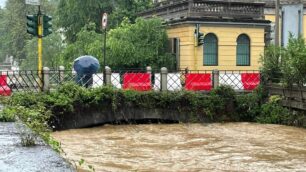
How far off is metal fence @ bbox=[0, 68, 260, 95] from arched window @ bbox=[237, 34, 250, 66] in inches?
248

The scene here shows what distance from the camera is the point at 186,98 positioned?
1958cm

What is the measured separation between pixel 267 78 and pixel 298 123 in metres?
2.85

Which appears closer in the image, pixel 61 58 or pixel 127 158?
pixel 127 158

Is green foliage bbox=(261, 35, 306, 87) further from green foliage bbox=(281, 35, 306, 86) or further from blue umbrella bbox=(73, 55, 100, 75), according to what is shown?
blue umbrella bbox=(73, 55, 100, 75)

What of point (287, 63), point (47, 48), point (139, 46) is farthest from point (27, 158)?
point (47, 48)

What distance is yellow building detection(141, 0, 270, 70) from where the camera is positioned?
26.2 metres

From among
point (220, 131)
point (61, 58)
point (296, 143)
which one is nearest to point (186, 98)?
point (220, 131)

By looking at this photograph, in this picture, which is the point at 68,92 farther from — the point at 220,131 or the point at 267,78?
the point at 267,78

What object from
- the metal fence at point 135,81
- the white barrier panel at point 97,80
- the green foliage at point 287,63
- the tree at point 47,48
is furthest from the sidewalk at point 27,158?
the tree at point 47,48

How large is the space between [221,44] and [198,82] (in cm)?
703

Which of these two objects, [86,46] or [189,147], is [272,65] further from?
[86,46]

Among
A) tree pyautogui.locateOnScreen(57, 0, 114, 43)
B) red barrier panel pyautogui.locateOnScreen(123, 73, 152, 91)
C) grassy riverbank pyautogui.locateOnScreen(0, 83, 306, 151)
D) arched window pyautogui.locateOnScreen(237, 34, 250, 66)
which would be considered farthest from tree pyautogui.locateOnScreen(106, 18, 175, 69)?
grassy riverbank pyautogui.locateOnScreen(0, 83, 306, 151)

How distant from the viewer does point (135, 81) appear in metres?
19.9

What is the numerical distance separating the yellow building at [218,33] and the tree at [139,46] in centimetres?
79
